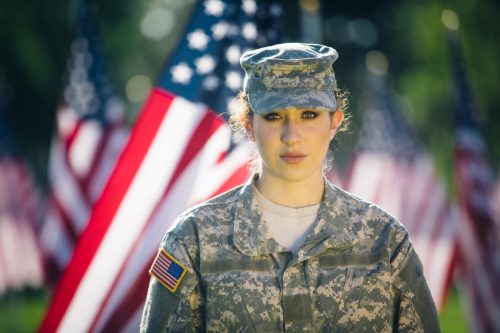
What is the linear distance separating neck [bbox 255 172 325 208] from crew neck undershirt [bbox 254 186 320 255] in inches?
0.7

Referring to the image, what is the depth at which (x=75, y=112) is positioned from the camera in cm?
1207

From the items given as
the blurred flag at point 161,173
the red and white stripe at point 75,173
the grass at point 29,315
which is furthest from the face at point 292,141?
the grass at point 29,315

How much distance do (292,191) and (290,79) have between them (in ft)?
1.38

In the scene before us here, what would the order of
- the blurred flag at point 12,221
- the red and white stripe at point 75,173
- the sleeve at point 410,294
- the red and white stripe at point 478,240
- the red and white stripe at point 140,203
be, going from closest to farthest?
the sleeve at point 410,294, the red and white stripe at point 140,203, the red and white stripe at point 478,240, the red and white stripe at point 75,173, the blurred flag at point 12,221

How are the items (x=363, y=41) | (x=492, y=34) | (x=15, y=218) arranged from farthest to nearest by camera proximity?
(x=363, y=41), (x=492, y=34), (x=15, y=218)

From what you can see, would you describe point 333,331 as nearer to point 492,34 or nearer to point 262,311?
point 262,311

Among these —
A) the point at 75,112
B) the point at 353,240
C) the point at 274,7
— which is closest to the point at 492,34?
the point at 75,112

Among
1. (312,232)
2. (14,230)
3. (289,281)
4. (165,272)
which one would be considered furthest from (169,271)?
(14,230)

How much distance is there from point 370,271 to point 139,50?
Result: 44.4 m

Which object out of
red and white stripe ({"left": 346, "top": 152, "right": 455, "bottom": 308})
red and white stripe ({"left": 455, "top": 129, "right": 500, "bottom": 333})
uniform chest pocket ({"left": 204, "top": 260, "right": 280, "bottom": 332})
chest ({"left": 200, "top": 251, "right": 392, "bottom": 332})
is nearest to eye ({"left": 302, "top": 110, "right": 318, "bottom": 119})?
chest ({"left": 200, "top": 251, "right": 392, "bottom": 332})

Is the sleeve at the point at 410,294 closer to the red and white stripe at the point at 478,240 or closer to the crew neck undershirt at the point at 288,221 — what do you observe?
the crew neck undershirt at the point at 288,221

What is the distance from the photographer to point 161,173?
5.76 metres

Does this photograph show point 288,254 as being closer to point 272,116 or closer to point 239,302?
point 239,302

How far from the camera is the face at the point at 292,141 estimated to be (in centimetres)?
374
